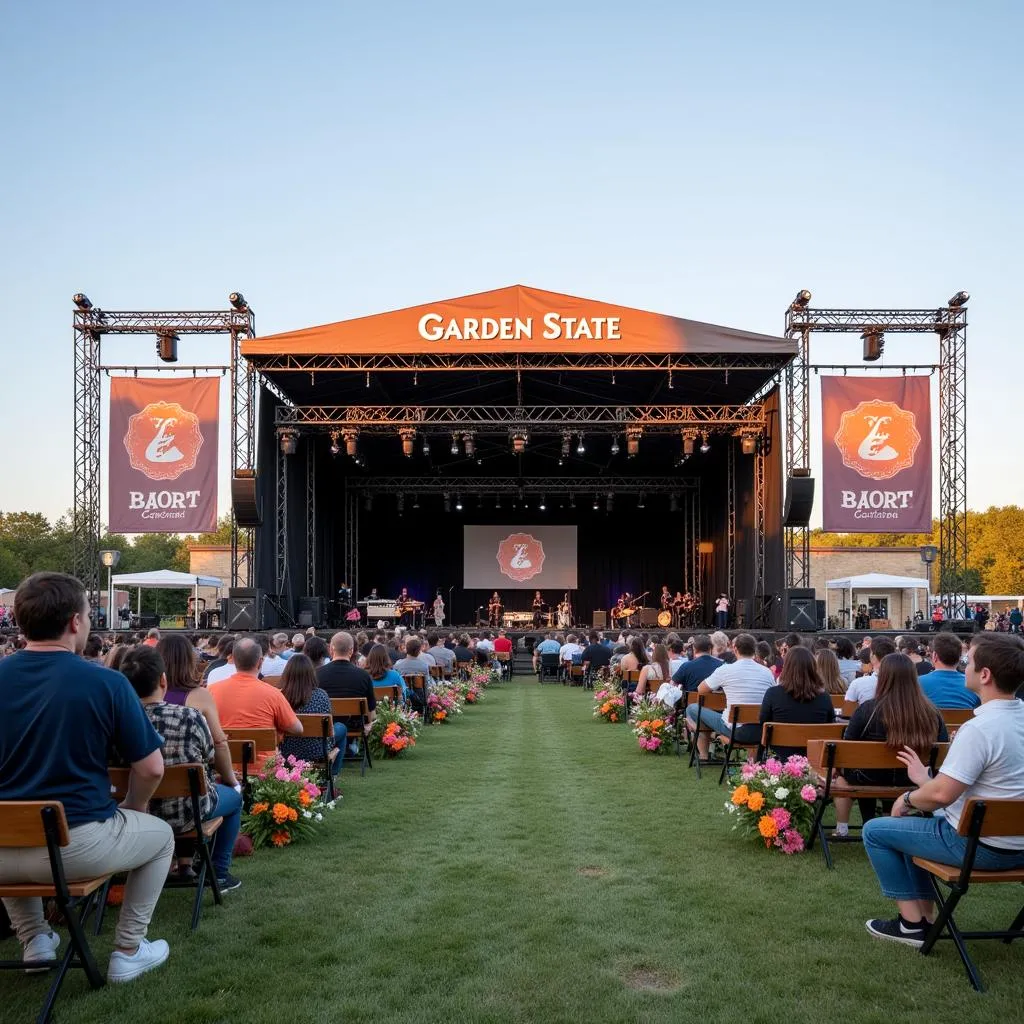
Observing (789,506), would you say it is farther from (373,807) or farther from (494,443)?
(373,807)

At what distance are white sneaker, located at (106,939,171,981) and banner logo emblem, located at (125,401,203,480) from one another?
53.5ft

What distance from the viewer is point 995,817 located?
3180mm

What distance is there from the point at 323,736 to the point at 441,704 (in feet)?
17.9

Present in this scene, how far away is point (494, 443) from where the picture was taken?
24391mm

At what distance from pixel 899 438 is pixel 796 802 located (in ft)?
49.9

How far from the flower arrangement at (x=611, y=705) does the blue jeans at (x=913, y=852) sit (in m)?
7.85

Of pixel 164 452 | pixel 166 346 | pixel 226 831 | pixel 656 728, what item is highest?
pixel 166 346

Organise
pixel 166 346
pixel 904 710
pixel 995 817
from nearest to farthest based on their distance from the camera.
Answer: pixel 995 817 → pixel 904 710 → pixel 166 346

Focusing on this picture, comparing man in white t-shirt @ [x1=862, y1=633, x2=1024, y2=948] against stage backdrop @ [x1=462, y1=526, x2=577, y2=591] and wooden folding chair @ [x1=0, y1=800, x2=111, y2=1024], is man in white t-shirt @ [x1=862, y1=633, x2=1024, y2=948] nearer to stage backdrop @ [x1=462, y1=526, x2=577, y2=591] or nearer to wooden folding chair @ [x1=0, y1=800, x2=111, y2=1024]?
wooden folding chair @ [x1=0, y1=800, x2=111, y2=1024]

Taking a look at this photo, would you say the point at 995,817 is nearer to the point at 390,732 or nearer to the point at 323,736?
the point at 323,736

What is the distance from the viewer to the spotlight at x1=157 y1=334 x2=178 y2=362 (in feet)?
62.3

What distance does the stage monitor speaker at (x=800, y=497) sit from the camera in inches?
733

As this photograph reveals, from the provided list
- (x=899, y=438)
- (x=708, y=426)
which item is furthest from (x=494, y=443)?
(x=899, y=438)

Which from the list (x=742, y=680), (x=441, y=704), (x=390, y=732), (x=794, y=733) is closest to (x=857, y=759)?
(x=794, y=733)
